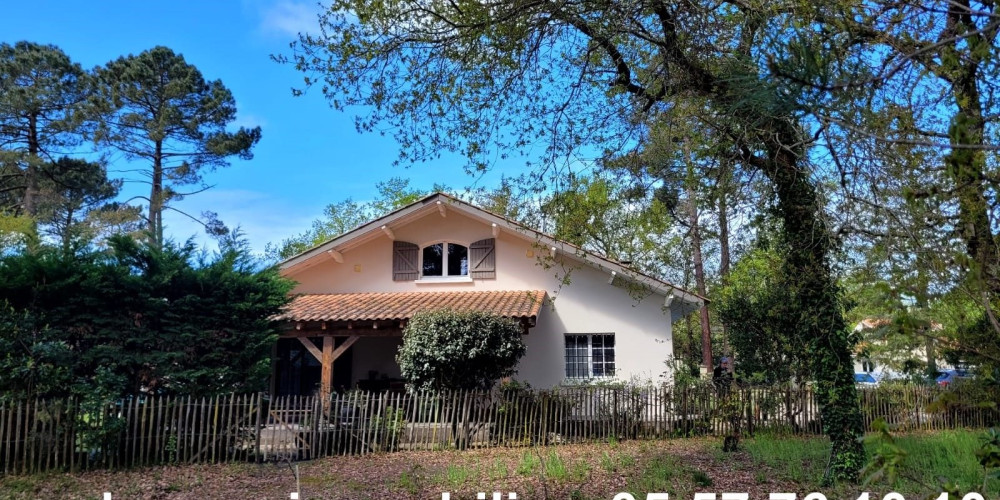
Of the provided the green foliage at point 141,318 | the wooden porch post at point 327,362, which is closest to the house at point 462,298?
the wooden porch post at point 327,362

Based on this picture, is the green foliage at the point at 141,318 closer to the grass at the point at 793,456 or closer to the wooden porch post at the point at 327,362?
the wooden porch post at the point at 327,362

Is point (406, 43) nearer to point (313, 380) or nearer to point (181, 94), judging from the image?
point (313, 380)

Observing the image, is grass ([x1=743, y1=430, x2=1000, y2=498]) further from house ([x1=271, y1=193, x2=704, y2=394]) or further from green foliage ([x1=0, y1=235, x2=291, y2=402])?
green foliage ([x1=0, y1=235, x2=291, y2=402])

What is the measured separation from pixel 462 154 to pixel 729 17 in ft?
12.2

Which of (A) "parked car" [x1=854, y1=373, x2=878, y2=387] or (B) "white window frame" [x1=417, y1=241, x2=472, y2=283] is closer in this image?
(A) "parked car" [x1=854, y1=373, x2=878, y2=387]

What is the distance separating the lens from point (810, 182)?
7.83 metres

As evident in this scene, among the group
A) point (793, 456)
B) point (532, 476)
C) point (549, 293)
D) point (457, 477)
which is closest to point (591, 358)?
point (549, 293)

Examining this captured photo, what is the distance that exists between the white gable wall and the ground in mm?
4494

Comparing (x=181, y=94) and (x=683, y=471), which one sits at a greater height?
(x=181, y=94)

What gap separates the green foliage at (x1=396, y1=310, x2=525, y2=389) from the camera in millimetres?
12125

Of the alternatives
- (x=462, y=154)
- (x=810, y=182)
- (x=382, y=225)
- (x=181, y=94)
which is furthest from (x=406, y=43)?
(x=181, y=94)

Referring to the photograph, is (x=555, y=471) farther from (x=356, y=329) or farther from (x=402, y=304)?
(x=402, y=304)

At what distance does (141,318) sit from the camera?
33.9 ft

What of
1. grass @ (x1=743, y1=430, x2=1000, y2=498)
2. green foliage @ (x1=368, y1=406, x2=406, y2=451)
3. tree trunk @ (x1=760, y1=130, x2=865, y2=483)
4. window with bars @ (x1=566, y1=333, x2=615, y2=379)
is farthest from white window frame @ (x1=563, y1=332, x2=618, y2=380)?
tree trunk @ (x1=760, y1=130, x2=865, y2=483)
